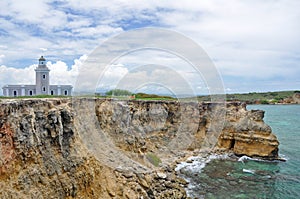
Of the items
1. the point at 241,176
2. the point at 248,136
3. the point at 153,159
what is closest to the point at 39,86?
the point at 153,159

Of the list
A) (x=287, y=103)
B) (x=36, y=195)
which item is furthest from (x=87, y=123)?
(x=287, y=103)

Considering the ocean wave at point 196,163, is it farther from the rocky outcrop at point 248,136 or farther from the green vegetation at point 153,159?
the rocky outcrop at point 248,136

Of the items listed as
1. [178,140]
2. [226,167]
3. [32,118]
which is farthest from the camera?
[178,140]

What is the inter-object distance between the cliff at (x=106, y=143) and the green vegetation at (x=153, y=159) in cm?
16

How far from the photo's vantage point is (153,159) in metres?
28.3

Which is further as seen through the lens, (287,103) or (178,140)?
(287,103)

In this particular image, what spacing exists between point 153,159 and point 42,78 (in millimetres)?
15411

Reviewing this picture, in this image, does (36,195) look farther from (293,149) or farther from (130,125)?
(293,149)

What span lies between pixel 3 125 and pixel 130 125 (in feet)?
52.5

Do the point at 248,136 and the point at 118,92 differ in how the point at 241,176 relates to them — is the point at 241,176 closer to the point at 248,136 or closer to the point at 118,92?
the point at 248,136

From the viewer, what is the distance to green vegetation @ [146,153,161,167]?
27.5 m

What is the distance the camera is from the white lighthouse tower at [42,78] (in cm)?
3045

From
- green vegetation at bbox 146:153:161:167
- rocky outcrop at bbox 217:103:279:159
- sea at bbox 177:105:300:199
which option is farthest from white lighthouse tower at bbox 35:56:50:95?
rocky outcrop at bbox 217:103:279:159

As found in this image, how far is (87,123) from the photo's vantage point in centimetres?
2095
